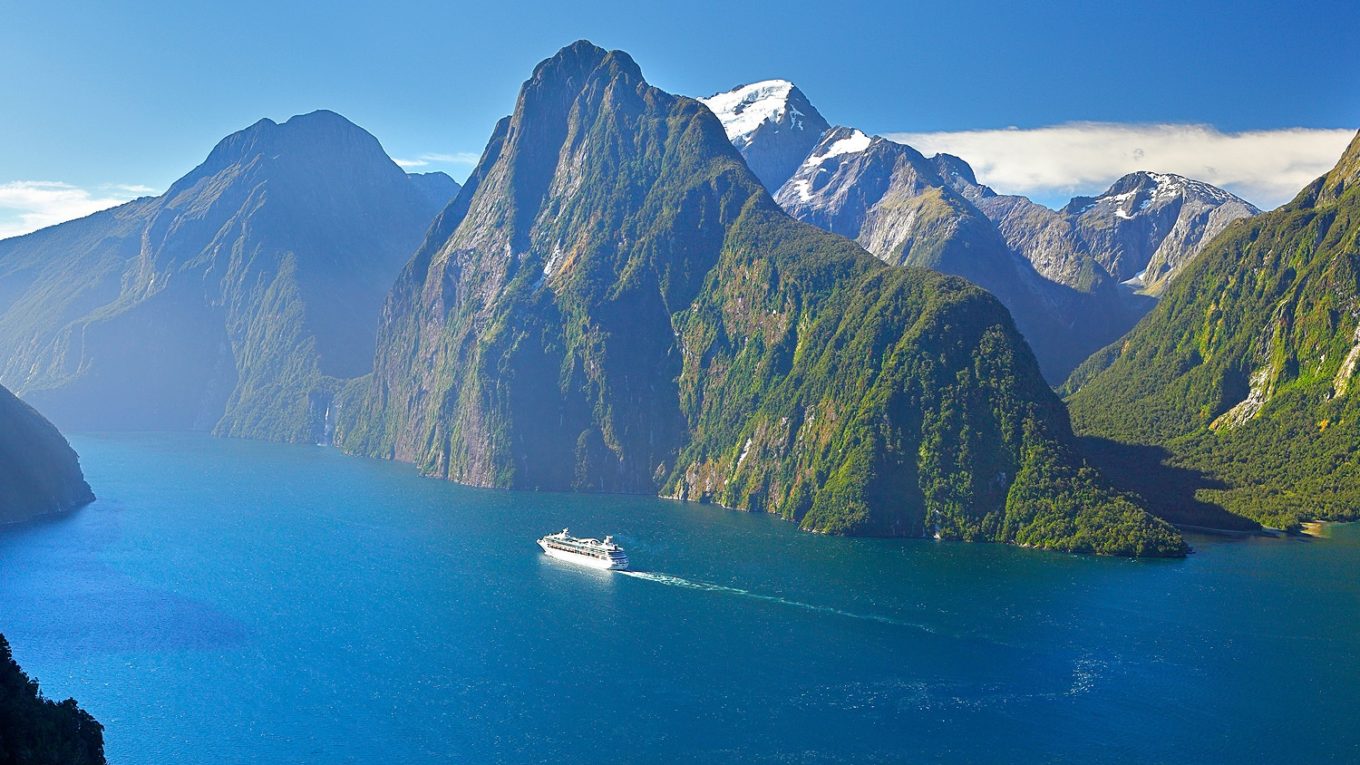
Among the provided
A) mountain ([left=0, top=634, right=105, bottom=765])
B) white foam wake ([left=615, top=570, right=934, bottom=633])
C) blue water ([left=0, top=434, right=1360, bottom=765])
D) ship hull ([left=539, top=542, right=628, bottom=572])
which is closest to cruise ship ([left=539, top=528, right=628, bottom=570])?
ship hull ([left=539, top=542, right=628, bottom=572])

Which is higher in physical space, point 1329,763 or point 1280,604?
point 1280,604

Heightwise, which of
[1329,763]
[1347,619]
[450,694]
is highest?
[1347,619]

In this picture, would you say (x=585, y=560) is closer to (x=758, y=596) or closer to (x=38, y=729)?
(x=758, y=596)

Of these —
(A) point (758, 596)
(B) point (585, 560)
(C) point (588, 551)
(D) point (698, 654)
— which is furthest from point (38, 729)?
(C) point (588, 551)

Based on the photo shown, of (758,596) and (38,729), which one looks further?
(758,596)

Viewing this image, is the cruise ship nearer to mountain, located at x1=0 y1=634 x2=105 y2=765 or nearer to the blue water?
the blue water

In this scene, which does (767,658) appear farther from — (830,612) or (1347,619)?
(1347,619)

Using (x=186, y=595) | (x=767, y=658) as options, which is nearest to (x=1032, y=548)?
(x=767, y=658)
